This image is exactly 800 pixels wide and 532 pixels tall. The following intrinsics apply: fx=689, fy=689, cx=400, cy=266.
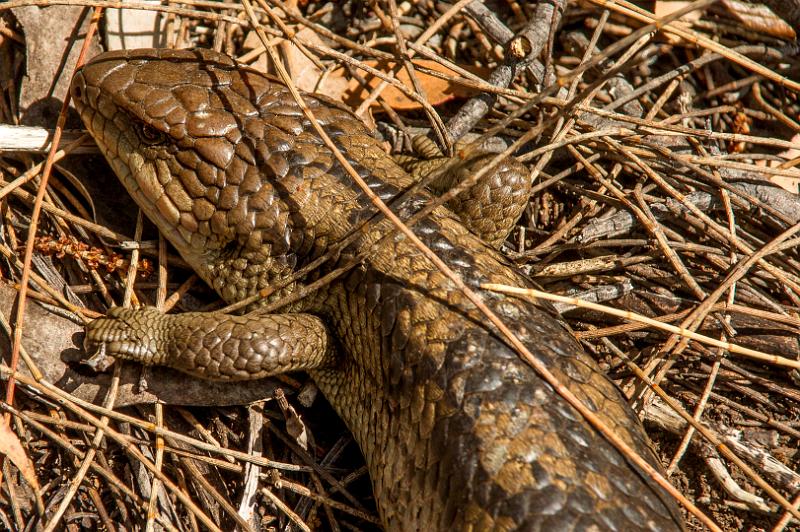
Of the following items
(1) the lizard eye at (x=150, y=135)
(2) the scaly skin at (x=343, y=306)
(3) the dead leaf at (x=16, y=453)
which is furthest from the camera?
(1) the lizard eye at (x=150, y=135)

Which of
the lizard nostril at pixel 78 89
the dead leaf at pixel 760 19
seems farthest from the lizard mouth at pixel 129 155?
the dead leaf at pixel 760 19

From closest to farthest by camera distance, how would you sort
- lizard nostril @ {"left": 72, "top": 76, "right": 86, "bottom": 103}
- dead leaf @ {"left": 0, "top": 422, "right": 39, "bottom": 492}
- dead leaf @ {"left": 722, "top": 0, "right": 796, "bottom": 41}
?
dead leaf @ {"left": 0, "top": 422, "right": 39, "bottom": 492}, lizard nostril @ {"left": 72, "top": 76, "right": 86, "bottom": 103}, dead leaf @ {"left": 722, "top": 0, "right": 796, "bottom": 41}

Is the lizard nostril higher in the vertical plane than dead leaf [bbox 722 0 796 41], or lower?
lower

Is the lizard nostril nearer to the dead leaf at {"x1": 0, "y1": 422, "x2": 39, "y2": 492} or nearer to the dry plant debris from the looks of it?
the dry plant debris

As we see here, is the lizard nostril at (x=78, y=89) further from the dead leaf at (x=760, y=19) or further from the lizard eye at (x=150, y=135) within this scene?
the dead leaf at (x=760, y=19)

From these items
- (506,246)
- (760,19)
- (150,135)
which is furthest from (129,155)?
(760,19)

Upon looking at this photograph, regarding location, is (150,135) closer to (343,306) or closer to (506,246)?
(343,306)

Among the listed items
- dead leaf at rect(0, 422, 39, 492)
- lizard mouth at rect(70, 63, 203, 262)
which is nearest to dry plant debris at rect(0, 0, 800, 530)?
dead leaf at rect(0, 422, 39, 492)
